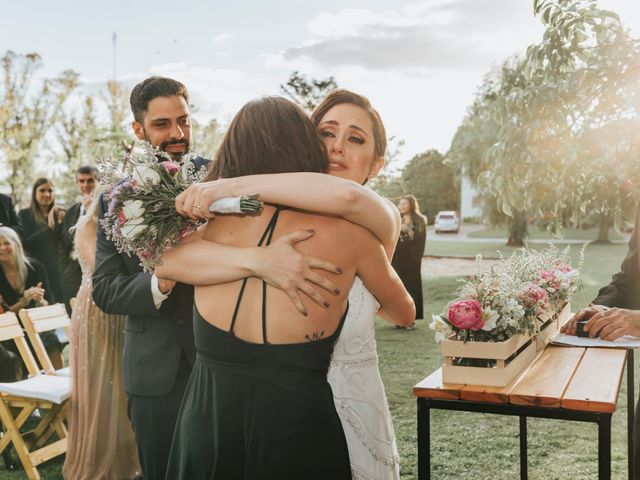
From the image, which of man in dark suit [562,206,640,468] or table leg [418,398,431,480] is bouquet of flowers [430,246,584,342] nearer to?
man in dark suit [562,206,640,468]

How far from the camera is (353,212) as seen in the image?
1.76 meters

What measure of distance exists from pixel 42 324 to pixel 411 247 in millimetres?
7440

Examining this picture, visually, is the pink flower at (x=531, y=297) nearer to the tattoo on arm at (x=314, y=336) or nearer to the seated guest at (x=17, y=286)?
the tattoo on arm at (x=314, y=336)

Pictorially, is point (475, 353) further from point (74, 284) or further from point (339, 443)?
point (74, 284)

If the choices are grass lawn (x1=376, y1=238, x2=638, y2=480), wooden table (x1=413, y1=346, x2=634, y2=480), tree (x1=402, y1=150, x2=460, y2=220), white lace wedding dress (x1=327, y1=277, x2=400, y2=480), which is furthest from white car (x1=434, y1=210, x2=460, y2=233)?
white lace wedding dress (x1=327, y1=277, x2=400, y2=480)

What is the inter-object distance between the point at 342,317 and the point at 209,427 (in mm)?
488

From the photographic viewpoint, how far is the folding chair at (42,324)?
17.6 ft

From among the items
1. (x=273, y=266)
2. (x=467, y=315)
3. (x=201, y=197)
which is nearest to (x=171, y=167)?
(x=201, y=197)

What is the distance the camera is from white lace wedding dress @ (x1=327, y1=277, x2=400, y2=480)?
2.38 metres

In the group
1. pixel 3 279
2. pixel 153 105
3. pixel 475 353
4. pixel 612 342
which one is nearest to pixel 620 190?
pixel 612 342

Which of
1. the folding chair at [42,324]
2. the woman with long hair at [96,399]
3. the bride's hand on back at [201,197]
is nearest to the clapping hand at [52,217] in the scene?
the folding chair at [42,324]

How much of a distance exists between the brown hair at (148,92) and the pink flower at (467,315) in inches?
63.9

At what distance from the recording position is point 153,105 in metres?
3.10

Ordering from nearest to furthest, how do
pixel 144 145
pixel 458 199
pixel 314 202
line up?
pixel 314 202 < pixel 144 145 < pixel 458 199
